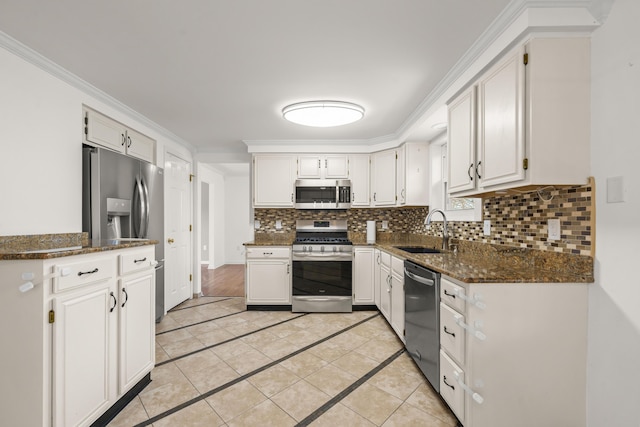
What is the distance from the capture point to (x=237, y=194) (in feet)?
23.4

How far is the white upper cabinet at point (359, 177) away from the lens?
4.02 m

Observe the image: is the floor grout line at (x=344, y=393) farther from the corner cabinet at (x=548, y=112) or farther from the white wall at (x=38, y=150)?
the white wall at (x=38, y=150)

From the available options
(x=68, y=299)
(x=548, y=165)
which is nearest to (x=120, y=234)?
(x=68, y=299)

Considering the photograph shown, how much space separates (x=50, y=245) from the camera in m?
2.01

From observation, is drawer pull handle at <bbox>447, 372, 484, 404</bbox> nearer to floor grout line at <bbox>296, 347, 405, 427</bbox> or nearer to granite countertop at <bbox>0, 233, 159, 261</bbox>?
floor grout line at <bbox>296, 347, 405, 427</bbox>

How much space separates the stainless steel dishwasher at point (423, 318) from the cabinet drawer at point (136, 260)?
6.38 feet

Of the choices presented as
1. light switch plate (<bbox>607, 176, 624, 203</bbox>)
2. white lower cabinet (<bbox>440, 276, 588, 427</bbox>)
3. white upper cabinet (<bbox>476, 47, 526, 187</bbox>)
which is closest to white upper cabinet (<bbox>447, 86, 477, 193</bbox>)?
white upper cabinet (<bbox>476, 47, 526, 187</bbox>)

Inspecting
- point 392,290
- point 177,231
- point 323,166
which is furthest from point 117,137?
point 392,290

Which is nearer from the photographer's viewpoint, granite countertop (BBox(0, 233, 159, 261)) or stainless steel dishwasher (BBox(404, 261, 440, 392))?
granite countertop (BBox(0, 233, 159, 261))

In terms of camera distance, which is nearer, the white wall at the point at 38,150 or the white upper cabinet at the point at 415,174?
the white wall at the point at 38,150

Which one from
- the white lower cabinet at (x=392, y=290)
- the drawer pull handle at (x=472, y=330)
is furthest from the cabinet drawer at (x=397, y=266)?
the drawer pull handle at (x=472, y=330)

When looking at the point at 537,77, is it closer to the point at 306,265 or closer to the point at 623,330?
the point at 623,330

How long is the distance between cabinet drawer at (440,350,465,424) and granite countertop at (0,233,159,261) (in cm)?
207

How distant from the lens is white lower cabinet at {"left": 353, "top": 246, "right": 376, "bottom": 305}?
12.1 feet
